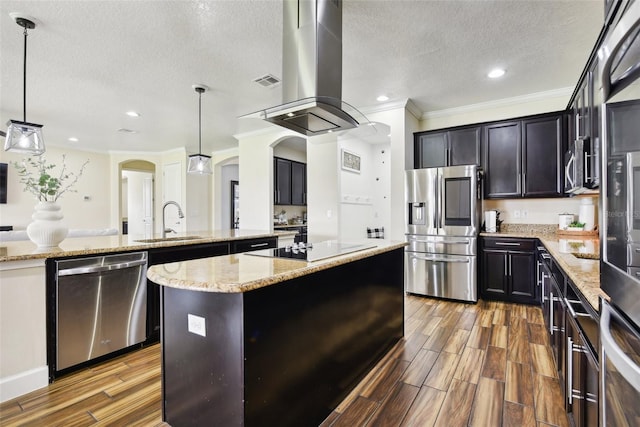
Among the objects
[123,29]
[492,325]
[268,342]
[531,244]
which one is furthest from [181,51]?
[531,244]

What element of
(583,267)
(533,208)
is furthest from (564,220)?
(583,267)

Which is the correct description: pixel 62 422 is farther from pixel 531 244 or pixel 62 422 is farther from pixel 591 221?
pixel 591 221

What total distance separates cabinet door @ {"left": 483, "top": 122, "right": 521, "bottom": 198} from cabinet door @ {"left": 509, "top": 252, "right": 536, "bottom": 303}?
809 mm

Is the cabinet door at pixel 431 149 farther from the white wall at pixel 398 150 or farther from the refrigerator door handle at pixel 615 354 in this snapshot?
the refrigerator door handle at pixel 615 354

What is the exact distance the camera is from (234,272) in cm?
145

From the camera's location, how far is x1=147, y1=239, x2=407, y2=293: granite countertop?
125 cm

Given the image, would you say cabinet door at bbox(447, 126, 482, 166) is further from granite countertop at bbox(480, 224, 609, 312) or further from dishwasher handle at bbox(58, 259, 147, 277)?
dishwasher handle at bbox(58, 259, 147, 277)

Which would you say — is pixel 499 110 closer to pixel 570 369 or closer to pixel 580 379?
pixel 570 369

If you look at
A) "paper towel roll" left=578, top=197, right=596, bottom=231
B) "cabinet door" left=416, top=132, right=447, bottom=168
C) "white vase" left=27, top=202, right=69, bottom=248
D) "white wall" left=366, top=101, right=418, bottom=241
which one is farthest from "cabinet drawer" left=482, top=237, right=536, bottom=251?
"white vase" left=27, top=202, right=69, bottom=248

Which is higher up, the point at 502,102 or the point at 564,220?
the point at 502,102

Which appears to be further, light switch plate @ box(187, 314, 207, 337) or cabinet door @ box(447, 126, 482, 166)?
cabinet door @ box(447, 126, 482, 166)

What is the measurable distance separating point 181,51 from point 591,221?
462 cm

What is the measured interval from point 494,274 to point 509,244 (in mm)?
416

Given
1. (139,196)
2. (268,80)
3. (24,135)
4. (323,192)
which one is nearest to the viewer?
(24,135)
